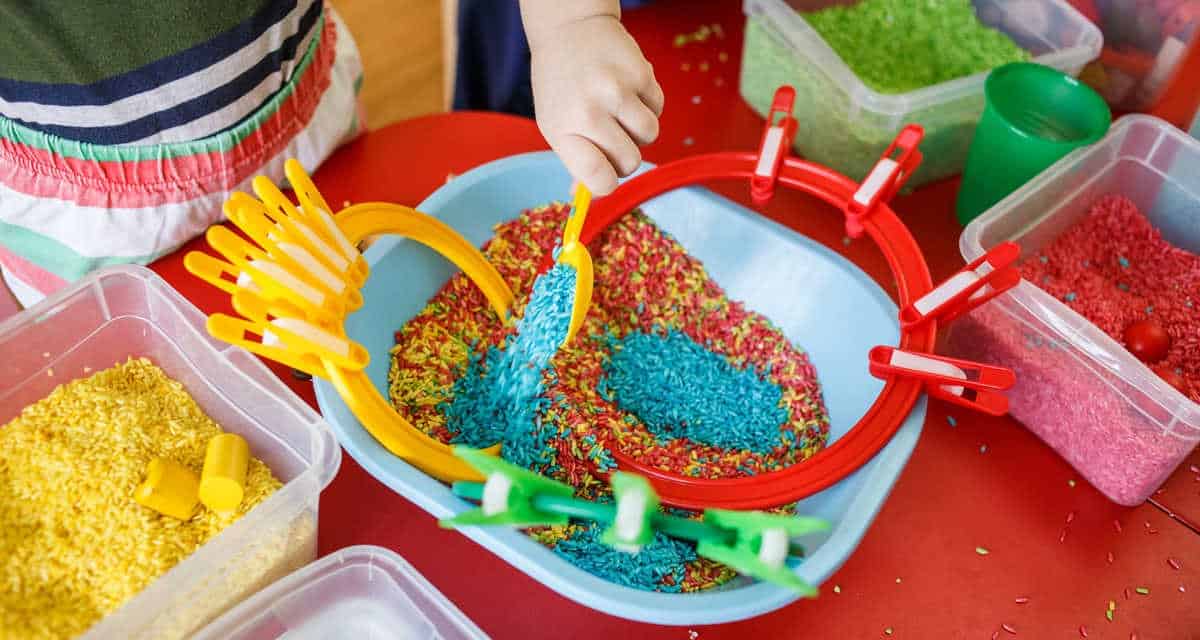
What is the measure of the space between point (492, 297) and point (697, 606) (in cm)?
36

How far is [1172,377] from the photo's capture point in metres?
0.87

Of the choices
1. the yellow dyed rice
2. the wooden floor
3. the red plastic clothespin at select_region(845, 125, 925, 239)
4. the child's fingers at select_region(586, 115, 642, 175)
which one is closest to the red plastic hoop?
the red plastic clothespin at select_region(845, 125, 925, 239)

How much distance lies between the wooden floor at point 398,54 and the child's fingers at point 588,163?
1343 mm

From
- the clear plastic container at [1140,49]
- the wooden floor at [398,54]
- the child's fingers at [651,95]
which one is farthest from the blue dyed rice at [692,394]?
the wooden floor at [398,54]

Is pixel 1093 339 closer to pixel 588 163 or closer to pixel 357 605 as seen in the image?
pixel 588 163

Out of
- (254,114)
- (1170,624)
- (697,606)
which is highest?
(254,114)

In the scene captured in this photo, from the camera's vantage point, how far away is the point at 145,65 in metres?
0.83

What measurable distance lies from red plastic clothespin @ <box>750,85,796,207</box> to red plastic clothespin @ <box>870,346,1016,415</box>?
220 mm

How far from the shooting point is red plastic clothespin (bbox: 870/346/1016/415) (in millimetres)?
786

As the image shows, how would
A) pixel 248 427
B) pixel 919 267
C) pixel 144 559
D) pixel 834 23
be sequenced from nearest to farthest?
1. pixel 144 559
2. pixel 248 427
3. pixel 919 267
4. pixel 834 23

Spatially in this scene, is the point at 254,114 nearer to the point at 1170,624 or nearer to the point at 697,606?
the point at 697,606

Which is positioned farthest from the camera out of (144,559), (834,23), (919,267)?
(834,23)

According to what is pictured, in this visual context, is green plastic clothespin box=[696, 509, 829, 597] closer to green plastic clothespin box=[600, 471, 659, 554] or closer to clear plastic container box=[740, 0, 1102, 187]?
green plastic clothespin box=[600, 471, 659, 554]

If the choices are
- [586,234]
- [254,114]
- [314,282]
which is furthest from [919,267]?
[254,114]
